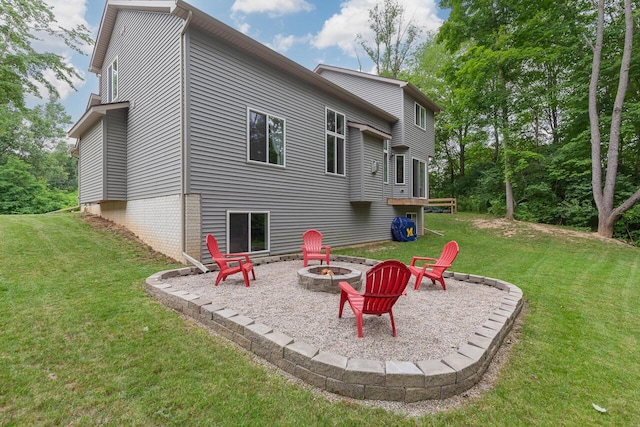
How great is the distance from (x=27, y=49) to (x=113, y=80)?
27.8 feet

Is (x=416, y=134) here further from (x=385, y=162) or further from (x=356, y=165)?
(x=356, y=165)

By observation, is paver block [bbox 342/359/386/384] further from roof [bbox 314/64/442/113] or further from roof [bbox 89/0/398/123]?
roof [bbox 314/64/442/113]

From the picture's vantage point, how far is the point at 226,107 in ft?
24.6

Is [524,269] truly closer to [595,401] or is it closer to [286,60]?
[595,401]

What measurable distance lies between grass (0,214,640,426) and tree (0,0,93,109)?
13408mm

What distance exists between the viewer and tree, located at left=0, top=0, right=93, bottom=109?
1351 cm

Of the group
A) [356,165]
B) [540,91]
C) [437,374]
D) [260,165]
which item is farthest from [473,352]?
[540,91]

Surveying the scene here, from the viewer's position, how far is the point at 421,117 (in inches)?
592

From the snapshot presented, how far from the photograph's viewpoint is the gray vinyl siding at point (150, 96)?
278 inches

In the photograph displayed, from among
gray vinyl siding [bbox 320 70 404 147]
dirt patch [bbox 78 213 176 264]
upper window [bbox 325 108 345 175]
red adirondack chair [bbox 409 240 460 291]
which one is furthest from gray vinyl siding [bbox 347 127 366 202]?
dirt patch [bbox 78 213 176 264]

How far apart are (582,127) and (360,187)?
15.6 meters

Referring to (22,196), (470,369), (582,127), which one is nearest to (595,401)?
(470,369)

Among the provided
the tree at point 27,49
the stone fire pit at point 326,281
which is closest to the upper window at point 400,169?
the stone fire pit at point 326,281

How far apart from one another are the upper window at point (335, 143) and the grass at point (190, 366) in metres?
6.86
